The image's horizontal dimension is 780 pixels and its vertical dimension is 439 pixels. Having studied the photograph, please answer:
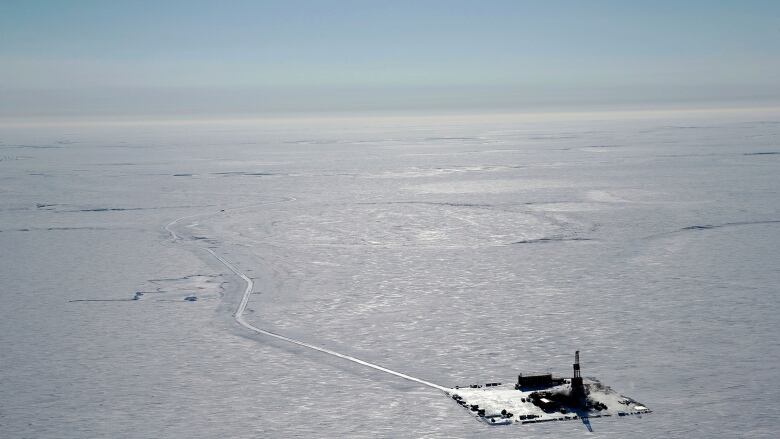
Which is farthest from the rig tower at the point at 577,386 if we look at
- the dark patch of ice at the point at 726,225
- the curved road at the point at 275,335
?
the dark patch of ice at the point at 726,225

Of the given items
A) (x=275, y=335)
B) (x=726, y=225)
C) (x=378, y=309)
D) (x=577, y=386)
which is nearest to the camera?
(x=577, y=386)

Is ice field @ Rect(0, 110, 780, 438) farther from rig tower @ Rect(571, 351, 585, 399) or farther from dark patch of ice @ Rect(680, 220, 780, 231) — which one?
rig tower @ Rect(571, 351, 585, 399)

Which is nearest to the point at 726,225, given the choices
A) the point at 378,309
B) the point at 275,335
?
the point at 378,309

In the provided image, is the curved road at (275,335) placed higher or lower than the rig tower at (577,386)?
lower

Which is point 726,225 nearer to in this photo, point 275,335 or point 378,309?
point 378,309

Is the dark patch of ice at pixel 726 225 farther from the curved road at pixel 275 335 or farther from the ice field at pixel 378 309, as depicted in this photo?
the curved road at pixel 275 335

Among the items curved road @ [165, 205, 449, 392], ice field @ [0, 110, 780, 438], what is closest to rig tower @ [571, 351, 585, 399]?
ice field @ [0, 110, 780, 438]

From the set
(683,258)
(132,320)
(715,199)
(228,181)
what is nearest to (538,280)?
(683,258)

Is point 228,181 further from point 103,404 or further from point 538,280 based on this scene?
→ point 103,404
